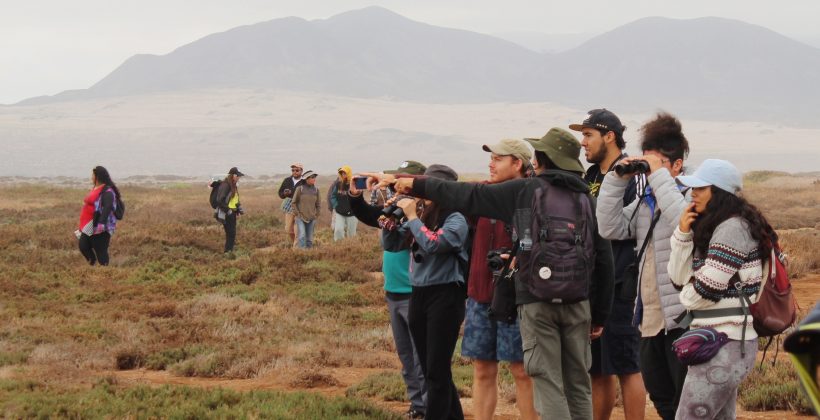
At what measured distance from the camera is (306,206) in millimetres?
20172

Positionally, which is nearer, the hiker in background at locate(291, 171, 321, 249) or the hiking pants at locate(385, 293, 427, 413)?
the hiking pants at locate(385, 293, 427, 413)

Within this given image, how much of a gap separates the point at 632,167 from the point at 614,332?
1.14 m

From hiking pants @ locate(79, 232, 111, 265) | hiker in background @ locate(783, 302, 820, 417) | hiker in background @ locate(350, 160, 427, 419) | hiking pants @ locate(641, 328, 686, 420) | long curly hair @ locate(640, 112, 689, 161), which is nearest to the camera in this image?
hiker in background @ locate(783, 302, 820, 417)

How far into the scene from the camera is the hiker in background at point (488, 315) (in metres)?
6.36

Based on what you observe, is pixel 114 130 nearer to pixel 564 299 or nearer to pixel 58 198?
pixel 58 198

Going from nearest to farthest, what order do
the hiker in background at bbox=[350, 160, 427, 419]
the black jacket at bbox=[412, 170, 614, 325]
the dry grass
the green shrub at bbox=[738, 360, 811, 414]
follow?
the black jacket at bbox=[412, 170, 614, 325] → the hiker in background at bbox=[350, 160, 427, 419] → the green shrub at bbox=[738, 360, 811, 414] → the dry grass

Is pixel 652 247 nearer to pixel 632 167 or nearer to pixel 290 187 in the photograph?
pixel 632 167

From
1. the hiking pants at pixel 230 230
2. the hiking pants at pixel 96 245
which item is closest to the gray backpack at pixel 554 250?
the hiking pants at pixel 96 245

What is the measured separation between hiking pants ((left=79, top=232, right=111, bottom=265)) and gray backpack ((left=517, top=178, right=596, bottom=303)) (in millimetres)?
12131

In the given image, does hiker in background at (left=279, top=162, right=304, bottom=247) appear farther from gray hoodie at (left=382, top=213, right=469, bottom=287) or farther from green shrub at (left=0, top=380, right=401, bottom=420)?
gray hoodie at (left=382, top=213, right=469, bottom=287)

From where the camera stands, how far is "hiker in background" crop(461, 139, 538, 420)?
6359 millimetres

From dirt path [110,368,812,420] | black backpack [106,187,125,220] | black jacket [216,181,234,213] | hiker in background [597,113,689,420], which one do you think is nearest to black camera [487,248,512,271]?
hiker in background [597,113,689,420]

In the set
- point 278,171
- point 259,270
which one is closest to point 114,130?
point 278,171

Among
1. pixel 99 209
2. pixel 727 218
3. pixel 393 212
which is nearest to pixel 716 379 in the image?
pixel 727 218
